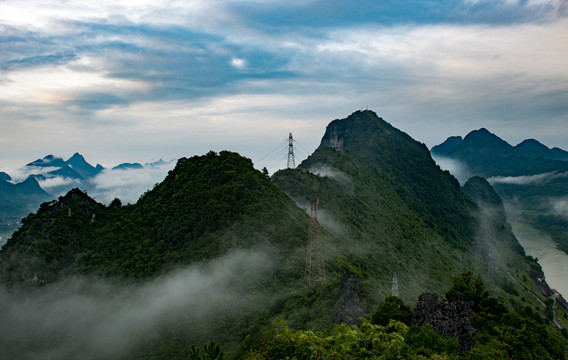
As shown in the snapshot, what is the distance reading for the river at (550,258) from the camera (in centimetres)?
12551

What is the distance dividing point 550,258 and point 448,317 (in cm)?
16656

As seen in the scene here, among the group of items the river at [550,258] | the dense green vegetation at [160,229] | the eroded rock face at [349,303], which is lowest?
the river at [550,258]

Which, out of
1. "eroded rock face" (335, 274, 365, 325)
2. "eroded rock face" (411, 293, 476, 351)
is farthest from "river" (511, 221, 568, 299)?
"eroded rock face" (411, 293, 476, 351)

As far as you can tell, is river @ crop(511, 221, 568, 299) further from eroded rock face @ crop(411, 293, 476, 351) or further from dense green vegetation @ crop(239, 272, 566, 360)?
dense green vegetation @ crop(239, 272, 566, 360)

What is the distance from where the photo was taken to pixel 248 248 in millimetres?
53281

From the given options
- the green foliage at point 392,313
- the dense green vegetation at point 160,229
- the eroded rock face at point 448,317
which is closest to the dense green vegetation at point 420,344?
the eroded rock face at point 448,317

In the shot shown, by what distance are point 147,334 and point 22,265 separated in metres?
28.1

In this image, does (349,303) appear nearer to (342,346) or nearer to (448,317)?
(448,317)

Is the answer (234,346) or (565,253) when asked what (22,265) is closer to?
(234,346)

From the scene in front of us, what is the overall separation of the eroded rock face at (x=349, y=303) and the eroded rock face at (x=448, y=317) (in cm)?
593

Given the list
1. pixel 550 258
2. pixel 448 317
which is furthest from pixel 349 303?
pixel 550 258

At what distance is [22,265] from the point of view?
179 ft

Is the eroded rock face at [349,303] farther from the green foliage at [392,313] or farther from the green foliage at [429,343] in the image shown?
the green foliage at [429,343]

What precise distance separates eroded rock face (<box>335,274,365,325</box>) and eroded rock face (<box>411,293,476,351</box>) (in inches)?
234
